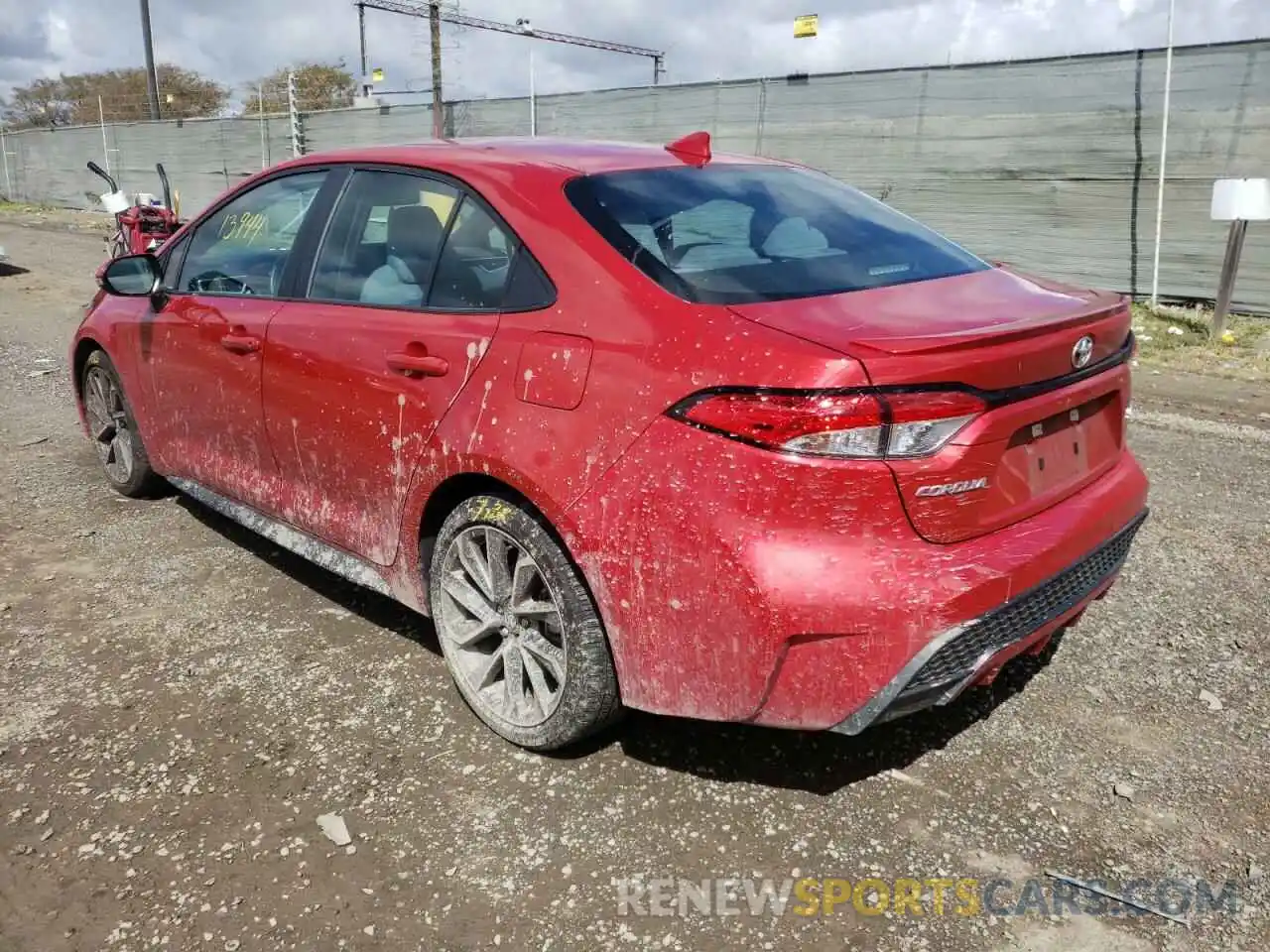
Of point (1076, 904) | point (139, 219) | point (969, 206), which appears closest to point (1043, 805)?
point (1076, 904)

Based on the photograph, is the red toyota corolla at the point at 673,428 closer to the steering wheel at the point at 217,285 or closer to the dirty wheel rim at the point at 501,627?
the dirty wheel rim at the point at 501,627

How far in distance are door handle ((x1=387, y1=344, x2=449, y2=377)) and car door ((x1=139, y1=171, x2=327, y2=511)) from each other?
0.80 m

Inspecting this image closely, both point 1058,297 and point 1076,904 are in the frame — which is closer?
point 1076,904

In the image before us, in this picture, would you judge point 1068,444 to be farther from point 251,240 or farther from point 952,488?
point 251,240

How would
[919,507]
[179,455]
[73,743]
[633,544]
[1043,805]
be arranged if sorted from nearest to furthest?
1. [919,507]
2. [633,544]
3. [1043,805]
4. [73,743]
5. [179,455]

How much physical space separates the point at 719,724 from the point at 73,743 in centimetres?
187

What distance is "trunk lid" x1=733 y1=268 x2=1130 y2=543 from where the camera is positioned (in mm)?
2125

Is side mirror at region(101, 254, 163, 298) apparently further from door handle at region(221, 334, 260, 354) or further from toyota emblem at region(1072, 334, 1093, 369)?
toyota emblem at region(1072, 334, 1093, 369)

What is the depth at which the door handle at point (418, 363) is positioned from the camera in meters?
2.77

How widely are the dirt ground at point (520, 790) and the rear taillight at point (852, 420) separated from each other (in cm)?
103

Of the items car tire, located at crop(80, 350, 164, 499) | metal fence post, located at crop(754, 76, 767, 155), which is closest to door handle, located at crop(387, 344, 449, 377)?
car tire, located at crop(80, 350, 164, 499)

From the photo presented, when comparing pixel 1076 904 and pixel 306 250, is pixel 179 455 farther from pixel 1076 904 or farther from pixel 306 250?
pixel 1076 904

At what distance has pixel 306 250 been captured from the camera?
3404mm

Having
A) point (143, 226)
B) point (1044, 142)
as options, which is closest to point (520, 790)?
point (1044, 142)
